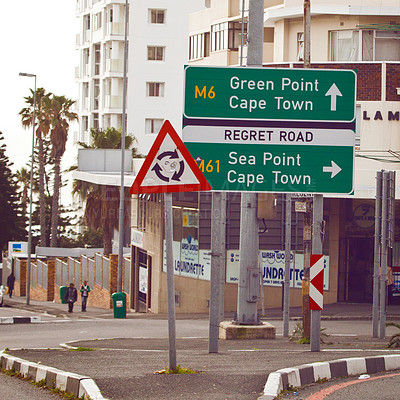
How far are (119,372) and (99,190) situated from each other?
40.3 meters

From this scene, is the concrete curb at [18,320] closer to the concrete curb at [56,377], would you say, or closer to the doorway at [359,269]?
the doorway at [359,269]

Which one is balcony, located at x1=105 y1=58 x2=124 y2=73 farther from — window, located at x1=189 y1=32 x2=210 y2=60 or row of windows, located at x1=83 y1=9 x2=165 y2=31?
window, located at x1=189 y1=32 x2=210 y2=60

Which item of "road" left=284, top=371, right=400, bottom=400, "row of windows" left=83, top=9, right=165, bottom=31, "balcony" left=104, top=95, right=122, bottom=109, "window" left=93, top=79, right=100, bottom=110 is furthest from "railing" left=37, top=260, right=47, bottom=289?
"road" left=284, top=371, right=400, bottom=400

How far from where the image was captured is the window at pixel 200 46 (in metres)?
44.0

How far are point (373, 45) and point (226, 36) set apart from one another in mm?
9750

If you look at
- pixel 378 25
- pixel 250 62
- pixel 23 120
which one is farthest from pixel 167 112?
pixel 250 62

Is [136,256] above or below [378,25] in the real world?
below

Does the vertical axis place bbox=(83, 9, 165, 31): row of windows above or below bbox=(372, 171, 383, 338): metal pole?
above

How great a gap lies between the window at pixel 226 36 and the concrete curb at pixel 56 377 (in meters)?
30.6

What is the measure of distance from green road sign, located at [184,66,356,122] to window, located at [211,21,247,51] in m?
27.8

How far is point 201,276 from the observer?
31359 mm

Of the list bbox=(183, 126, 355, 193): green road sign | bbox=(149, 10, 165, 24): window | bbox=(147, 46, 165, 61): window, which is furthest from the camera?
bbox=(149, 10, 165, 24): window

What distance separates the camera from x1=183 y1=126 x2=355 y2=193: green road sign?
41.3 ft

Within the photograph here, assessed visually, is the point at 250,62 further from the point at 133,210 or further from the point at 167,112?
the point at 167,112
